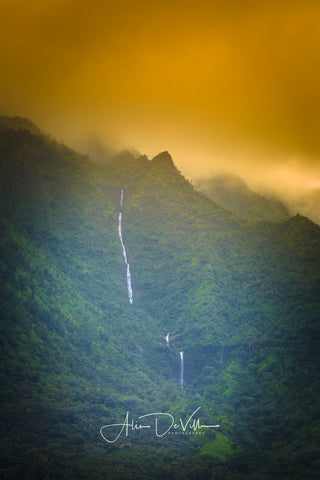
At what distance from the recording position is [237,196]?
10419cm

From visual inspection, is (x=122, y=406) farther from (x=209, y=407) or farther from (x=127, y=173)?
(x=127, y=173)

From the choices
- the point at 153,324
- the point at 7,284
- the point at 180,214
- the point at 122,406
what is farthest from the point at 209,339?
the point at 180,214

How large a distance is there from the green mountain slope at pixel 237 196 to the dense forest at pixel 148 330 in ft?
28.5

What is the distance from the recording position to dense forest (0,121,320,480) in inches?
1441

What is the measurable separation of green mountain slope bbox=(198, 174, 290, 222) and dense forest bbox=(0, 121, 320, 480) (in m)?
8.70

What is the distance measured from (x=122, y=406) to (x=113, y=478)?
12749mm

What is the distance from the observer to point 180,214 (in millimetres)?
90562
